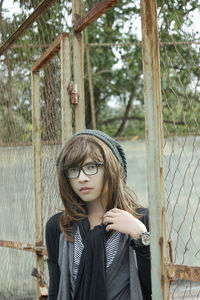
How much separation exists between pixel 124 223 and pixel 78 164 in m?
0.30

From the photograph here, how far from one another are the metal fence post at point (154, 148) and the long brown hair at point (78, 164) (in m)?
0.24

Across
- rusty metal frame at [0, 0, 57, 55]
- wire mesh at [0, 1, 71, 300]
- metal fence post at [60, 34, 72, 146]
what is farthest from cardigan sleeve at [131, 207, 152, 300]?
rusty metal frame at [0, 0, 57, 55]

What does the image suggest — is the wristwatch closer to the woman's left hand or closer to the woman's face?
the woman's left hand

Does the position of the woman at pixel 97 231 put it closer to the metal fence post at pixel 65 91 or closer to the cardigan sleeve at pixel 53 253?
the cardigan sleeve at pixel 53 253

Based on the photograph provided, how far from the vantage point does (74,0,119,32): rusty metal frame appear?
189 centimetres

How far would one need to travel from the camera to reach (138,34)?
5.99 meters

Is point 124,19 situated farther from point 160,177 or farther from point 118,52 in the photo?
point 160,177

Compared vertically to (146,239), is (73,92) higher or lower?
higher

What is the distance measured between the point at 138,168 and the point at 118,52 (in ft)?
6.02

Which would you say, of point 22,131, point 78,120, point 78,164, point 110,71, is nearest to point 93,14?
point 78,120

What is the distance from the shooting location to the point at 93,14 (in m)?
2.06

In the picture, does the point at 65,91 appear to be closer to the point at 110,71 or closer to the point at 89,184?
the point at 89,184

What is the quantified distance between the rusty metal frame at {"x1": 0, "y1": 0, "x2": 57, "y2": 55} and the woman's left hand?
4.73 feet

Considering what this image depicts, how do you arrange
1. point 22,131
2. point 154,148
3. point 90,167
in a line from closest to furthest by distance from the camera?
1. point 154,148
2. point 90,167
3. point 22,131
